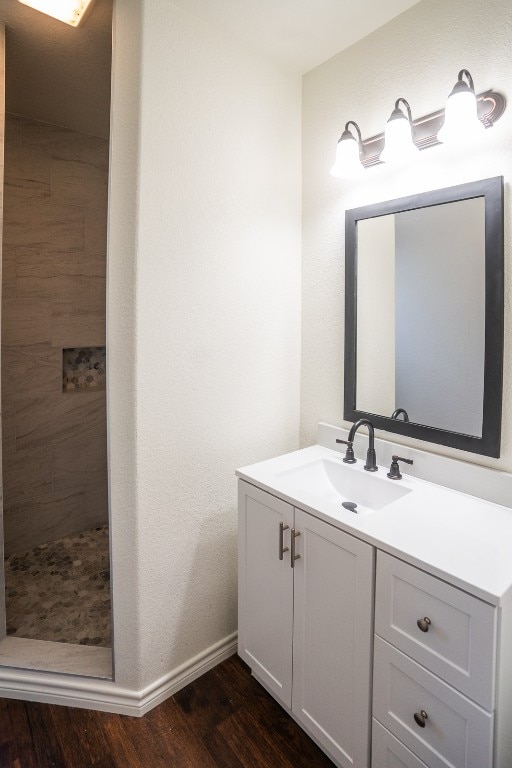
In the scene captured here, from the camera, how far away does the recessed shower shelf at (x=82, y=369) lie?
2.73 metres

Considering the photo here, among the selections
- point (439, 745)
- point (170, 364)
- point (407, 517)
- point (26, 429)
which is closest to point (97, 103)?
point (170, 364)

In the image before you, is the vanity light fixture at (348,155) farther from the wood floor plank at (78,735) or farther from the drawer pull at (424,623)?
the wood floor plank at (78,735)

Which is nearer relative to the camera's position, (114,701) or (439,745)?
(439,745)

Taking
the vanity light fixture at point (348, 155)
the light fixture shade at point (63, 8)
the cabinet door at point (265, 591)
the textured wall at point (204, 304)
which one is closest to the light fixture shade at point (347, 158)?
the vanity light fixture at point (348, 155)

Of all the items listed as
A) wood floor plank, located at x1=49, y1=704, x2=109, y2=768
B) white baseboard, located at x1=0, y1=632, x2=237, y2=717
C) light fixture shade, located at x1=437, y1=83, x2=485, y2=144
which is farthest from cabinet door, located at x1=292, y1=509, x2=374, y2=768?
light fixture shade, located at x1=437, y1=83, x2=485, y2=144

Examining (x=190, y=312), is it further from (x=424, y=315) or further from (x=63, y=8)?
(x=63, y=8)

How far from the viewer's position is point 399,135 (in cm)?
143

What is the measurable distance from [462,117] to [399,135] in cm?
22

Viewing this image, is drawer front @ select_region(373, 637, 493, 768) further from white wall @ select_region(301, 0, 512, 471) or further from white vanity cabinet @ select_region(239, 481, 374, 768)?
white wall @ select_region(301, 0, 512, 471)

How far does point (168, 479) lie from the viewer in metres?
1.60

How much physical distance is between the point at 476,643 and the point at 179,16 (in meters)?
2.09

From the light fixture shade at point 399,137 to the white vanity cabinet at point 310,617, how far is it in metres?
1.26

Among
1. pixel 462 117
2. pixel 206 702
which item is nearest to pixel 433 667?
pixel 206 702

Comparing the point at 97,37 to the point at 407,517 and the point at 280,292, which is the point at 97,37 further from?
the point at 407,517
